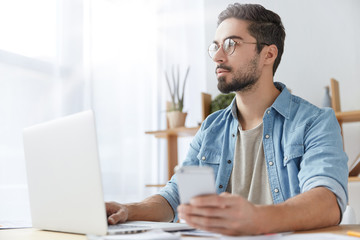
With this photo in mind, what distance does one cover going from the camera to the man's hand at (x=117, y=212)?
1.14m

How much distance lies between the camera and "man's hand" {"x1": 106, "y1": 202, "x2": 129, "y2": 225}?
1.14 m

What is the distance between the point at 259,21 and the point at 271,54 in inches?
5.9

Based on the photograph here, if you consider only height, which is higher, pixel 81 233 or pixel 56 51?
pixel 56 51

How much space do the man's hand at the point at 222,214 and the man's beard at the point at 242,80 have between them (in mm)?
819

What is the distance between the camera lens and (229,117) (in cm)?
164

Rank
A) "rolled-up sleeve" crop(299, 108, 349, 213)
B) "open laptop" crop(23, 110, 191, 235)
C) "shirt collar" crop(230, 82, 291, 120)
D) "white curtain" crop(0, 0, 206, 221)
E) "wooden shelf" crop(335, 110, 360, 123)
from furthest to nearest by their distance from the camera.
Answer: "wooden shelf" crop(335, 110, 360, 123)
"white curtain" crop(0, 0, 206, 221)
"shirt collar" crop(230, 82, 291, 120)
"rolled-up sleeve" crop(299, 108, 349, 213)
"open laptop" crop(23, 110, 191, 235)

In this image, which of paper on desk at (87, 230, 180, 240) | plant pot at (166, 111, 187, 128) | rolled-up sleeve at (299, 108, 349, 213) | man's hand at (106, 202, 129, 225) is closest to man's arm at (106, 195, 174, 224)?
man's hand at (106, 202, 129, 225)

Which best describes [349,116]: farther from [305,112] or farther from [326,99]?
[305,112]

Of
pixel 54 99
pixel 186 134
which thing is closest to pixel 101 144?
pixel 54 99

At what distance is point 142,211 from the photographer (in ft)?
4.25

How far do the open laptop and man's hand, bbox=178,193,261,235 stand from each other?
7.1 inches

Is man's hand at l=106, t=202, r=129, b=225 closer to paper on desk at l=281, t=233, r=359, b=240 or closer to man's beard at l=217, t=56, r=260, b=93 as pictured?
paper on desk at l=281, t=233, r=359, b=240

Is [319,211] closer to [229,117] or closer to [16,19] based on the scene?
[229,117]

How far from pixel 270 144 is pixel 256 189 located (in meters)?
0.18
